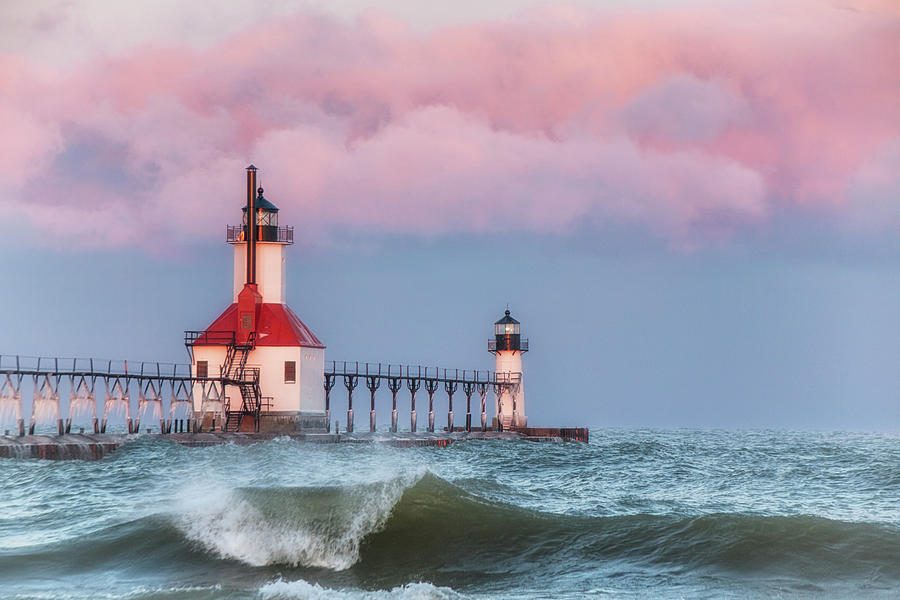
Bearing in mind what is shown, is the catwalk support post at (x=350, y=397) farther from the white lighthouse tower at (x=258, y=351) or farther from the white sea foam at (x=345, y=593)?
the white sea foam at (x=345, y=593)

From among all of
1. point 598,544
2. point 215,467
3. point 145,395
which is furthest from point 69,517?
point 145,395

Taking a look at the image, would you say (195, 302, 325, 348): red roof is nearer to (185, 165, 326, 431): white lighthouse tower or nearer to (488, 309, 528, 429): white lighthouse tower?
(185, 165, 326, 431): white lighthouse tower

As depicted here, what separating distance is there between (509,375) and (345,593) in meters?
62.8

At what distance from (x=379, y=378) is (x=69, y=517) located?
45.2m

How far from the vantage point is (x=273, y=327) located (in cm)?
5722

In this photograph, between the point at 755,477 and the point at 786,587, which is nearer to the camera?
the point at 786,587

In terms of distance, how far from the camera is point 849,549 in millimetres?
19172

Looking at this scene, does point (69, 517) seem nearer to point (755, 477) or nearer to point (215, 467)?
point (215, 467)

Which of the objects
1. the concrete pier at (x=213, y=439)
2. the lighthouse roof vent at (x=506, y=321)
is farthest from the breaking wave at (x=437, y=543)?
the lighthouse roof vent at (x=506, y=321)

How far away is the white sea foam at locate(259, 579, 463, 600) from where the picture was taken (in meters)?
15.1

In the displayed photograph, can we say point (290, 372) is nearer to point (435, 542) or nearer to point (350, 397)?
point (350, 397)

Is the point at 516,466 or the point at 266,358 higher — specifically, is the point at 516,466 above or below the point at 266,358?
below

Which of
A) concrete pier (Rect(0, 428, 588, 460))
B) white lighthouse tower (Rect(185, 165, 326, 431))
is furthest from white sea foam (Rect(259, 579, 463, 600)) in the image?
white lighthouse tower (Rect(185, 165, 326, 431))

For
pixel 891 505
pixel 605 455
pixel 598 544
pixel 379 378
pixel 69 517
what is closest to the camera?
pixel 598 544
